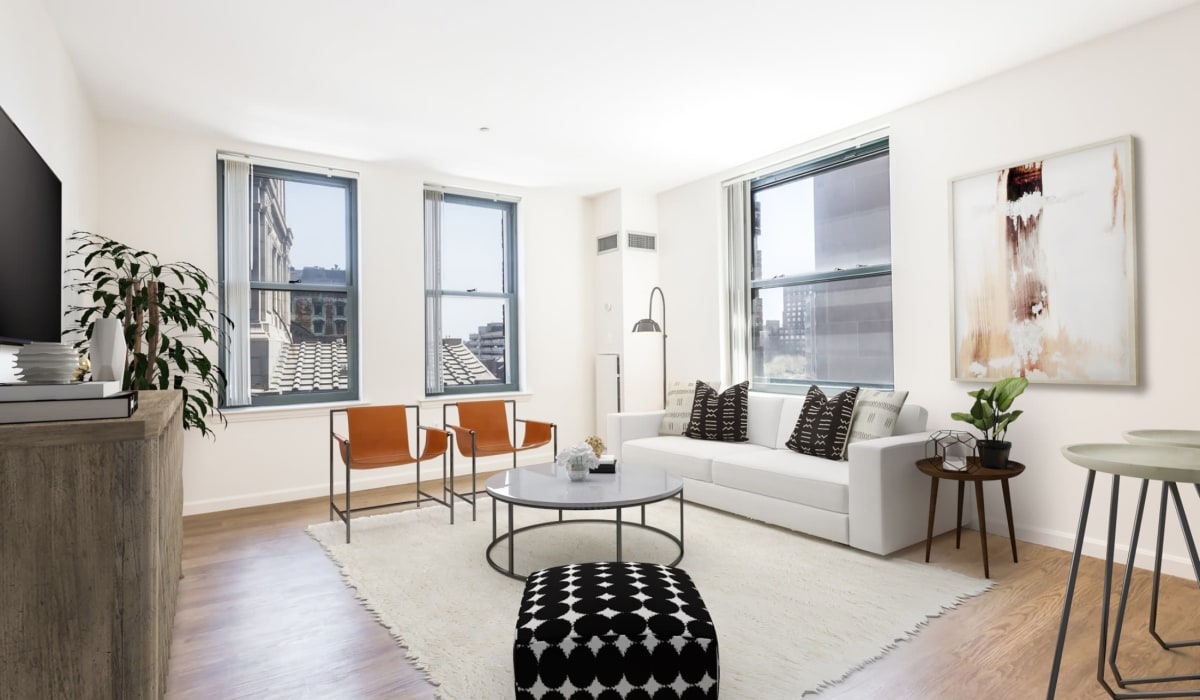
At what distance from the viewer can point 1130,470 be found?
1.60 m

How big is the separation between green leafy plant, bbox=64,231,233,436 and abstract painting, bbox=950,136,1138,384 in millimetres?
4466

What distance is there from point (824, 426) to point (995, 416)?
102cm

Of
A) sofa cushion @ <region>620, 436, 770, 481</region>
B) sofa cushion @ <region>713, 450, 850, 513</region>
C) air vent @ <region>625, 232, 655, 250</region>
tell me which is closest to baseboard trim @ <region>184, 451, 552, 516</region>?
sofa cushion @ <region>620, 436, 770, 481</region>

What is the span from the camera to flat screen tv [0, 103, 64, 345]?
1.92 m

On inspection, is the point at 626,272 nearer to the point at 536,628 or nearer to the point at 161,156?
the point at 161,156

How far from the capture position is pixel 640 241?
629 cm

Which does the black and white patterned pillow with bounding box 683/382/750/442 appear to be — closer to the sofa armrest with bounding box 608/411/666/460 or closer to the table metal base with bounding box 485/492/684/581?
the sofa armrest with bounding box 608/411/666/460

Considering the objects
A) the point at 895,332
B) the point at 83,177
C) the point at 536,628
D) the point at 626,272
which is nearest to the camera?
the point at 536,628

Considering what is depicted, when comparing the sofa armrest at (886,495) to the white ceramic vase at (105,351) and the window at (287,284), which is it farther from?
the window at (287,284)

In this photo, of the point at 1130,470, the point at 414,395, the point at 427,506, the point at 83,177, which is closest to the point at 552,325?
the point at 414,395

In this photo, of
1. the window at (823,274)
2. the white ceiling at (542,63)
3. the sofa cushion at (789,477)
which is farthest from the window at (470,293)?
the sofa cushion at (789,477)

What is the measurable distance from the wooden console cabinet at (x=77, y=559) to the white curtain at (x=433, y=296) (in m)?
4.37

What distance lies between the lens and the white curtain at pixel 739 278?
557 cm

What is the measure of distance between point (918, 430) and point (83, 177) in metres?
5.48
